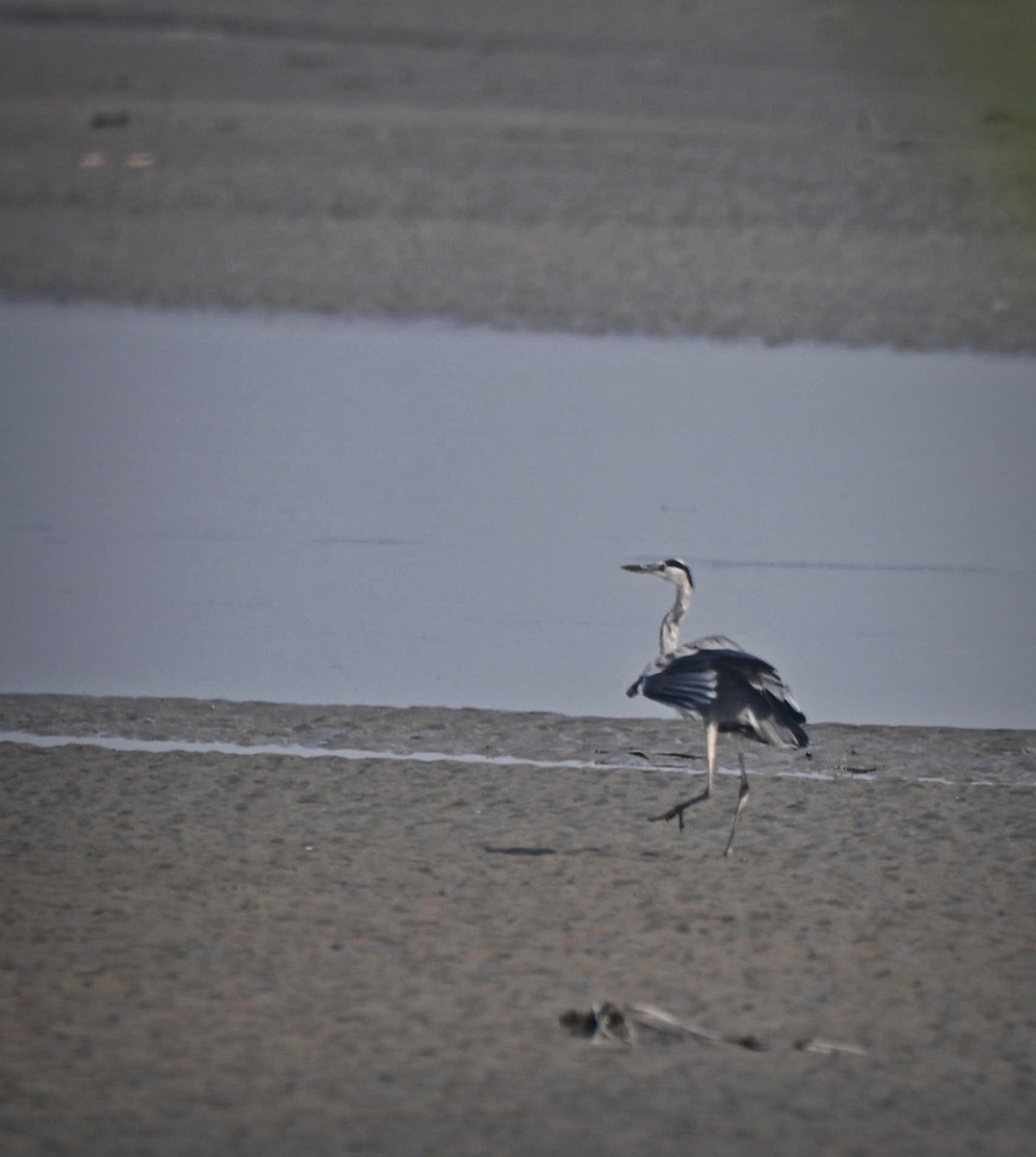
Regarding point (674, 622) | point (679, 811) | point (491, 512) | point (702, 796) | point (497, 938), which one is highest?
point (491, 512)

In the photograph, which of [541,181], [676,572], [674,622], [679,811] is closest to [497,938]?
[679,811]

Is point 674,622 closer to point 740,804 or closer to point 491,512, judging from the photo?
point 740,804

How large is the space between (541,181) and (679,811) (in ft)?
50.2

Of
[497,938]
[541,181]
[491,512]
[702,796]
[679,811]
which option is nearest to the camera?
[497,938]

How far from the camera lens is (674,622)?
7641mm

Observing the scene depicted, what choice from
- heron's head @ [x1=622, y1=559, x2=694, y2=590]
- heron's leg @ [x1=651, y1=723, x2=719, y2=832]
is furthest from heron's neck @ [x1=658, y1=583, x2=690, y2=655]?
heron's leg @ [x1=651, y1=723, x2=719, y2=832]

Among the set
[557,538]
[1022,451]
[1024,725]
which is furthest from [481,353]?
[1024,725]

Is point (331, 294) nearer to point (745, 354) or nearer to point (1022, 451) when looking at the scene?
point (745, 354)

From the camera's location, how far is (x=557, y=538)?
11.1 metres

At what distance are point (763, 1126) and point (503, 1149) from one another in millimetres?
558

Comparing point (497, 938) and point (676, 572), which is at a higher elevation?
point (676, 572)

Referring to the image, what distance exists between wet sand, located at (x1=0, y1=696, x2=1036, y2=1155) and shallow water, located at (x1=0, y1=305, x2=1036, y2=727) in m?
0.94

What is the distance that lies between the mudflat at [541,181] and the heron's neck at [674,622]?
30.4 feet

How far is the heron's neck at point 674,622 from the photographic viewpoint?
24.8 feet
